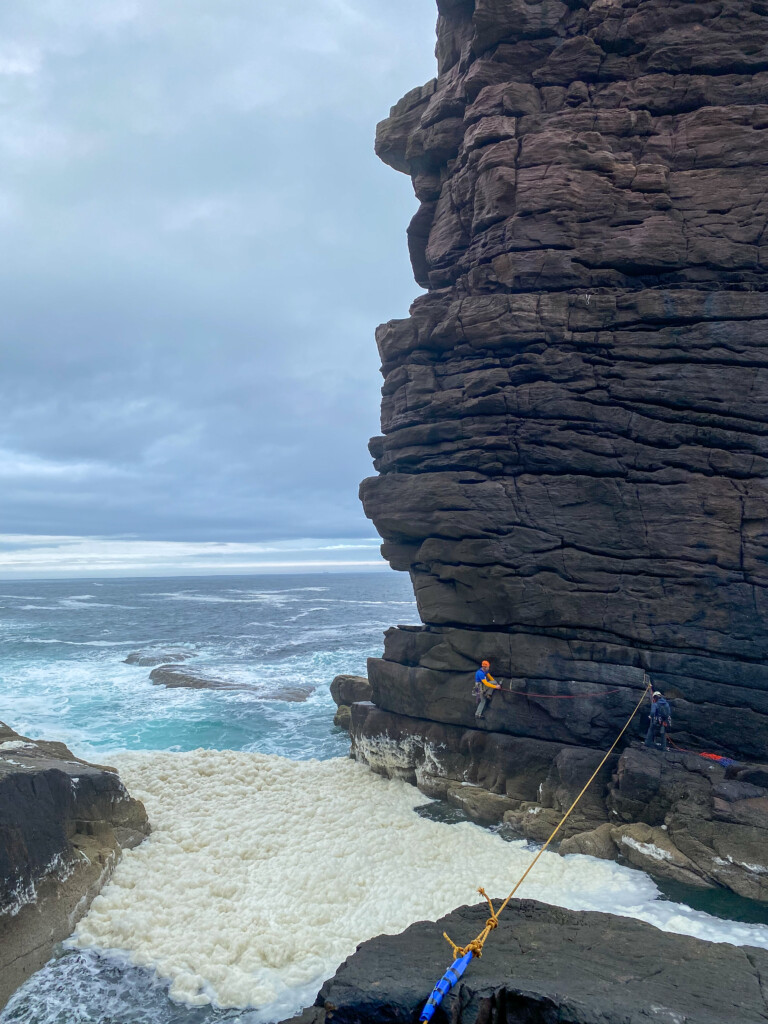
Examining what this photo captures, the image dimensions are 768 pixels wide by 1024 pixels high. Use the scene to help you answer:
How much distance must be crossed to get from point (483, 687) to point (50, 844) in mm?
10534

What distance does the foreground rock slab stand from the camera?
20.6 ft

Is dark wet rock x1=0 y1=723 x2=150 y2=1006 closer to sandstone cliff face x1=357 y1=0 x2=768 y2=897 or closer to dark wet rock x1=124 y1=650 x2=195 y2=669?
sandstone cliff face x1=357 y1=0 x2=768 y2=897

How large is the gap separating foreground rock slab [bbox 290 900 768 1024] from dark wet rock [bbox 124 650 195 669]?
35.6m

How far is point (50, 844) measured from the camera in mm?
11289

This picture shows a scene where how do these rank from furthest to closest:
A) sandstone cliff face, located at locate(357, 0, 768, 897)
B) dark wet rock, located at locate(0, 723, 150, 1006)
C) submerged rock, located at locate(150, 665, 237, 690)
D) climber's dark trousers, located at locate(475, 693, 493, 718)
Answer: submerged rock, located at locate(150, 665, 237, 690)
climber's dark trousers, located at locate(475, 693, 493, 718)
sandstone cliff face, located at locate(357, 0, 768, 897)
dark wet rock, located at locate(0, 723, 150, 1006)

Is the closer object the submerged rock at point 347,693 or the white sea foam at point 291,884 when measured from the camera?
the white sea foam at point 291,884

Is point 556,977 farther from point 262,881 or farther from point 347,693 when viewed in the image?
point 347,693

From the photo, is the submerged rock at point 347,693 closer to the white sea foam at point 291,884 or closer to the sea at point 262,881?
the sea at point 262,881

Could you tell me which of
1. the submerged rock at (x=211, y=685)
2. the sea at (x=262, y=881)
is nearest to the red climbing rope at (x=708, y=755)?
the sea at (x=262, y=881)

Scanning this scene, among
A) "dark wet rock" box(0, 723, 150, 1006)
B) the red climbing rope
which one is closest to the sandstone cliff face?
the red climbing rope

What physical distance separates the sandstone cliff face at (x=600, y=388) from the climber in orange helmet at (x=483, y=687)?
450 mm

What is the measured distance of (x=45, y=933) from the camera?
33.9 ft

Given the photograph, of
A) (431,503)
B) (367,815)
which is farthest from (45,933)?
(431,503)

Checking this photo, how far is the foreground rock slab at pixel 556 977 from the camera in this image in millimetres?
6281
